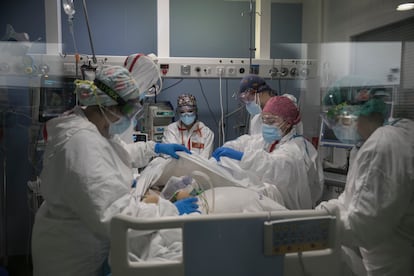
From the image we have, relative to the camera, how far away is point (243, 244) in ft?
3.65

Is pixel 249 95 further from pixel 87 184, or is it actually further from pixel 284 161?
pixel 87 184

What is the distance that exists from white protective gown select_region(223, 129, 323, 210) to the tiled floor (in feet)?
7.81

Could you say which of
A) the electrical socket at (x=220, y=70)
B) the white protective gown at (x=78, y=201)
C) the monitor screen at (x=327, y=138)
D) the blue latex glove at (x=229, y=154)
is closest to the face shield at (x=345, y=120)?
the blue latex glove at (x=229, y=154)

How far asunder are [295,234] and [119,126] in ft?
3.10

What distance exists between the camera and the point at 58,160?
1.25m

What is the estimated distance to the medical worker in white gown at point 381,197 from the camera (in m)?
1.22

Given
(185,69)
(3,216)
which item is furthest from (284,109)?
(3,216)

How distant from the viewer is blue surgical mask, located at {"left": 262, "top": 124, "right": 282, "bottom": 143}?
2.18 m

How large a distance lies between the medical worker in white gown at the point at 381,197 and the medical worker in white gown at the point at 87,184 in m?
0.71

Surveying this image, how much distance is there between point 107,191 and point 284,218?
26.0 inches

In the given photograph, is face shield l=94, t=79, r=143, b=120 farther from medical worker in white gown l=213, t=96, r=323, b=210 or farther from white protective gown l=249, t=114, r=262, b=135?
white protective gown l=249, t=114, r=262, b=135

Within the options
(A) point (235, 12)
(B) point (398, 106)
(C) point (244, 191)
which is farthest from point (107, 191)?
(A) point (235, 12)

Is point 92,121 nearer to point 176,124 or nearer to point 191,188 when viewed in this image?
point 191,188

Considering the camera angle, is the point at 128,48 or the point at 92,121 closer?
the point at 92,121
